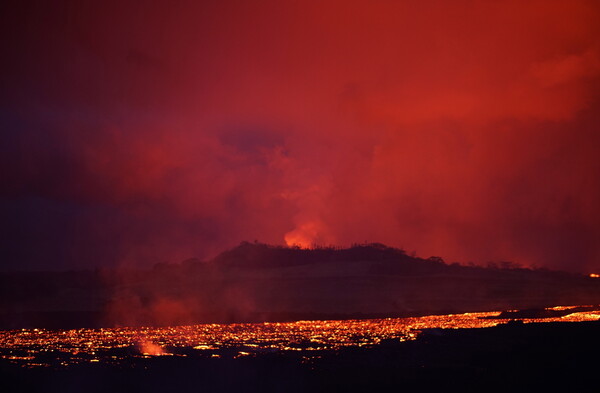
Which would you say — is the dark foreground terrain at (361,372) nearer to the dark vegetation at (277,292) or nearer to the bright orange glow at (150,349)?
the bright orange glow at (150,349)

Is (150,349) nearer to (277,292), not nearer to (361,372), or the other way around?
(361,372)

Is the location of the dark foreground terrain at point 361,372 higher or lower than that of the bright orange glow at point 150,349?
lower

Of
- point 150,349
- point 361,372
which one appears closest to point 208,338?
point 150,349

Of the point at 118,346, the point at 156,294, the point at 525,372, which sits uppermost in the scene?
the point at 156,294

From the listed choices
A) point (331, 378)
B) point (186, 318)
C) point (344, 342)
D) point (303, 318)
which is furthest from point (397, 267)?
point (331, 378)

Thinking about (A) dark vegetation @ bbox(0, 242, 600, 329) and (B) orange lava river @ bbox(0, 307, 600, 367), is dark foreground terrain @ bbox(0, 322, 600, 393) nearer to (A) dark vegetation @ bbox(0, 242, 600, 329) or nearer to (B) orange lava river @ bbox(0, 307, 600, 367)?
(B) orange lava river @ bbox(0, 307, 600, 367)

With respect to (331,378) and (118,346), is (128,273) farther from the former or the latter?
(331,378)

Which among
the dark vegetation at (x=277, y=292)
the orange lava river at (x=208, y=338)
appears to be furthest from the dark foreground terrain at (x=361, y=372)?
the dark vegetation at (x=277, y=292)
